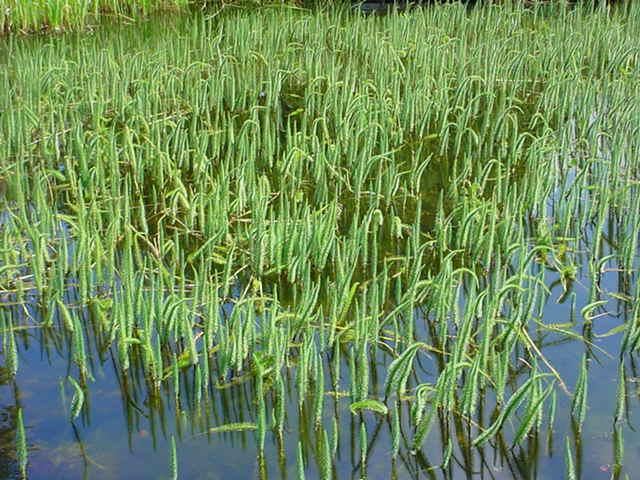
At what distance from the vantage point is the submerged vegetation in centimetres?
269

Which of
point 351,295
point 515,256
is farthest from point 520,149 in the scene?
point 351,295

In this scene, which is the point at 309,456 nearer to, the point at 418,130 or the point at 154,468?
the point at 154,468

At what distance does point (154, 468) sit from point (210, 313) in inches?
20.4

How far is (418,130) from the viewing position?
17.0 feet

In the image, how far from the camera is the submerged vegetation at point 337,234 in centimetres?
269

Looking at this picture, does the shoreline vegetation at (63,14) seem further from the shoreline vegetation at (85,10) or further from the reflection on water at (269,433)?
the reflection on water at (269,433)

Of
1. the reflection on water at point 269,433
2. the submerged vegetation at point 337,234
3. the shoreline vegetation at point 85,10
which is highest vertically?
the shoreline vegetation at point 85,10

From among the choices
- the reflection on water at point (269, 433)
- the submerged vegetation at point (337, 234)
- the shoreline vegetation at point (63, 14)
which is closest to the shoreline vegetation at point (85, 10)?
the shoreline vegetation at point (63, 14)

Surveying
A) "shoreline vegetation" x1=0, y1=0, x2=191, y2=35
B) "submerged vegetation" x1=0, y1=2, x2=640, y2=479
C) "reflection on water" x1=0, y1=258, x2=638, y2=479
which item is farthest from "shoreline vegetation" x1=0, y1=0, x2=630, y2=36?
"reflection on water" x1=0, y1=258, x2=638, y2=479

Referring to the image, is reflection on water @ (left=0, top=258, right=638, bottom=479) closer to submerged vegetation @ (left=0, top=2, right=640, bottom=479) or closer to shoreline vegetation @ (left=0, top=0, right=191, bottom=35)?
submerged vegetation @ (left=0, top=2, right=640, bottom=479)

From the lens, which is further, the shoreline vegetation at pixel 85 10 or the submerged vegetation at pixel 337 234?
the shoreline vegetation at pixel 85 10

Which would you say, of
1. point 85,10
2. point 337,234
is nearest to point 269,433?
point 337,234

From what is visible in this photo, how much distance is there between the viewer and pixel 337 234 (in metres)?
4.00

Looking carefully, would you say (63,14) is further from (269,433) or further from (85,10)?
(269,433)
